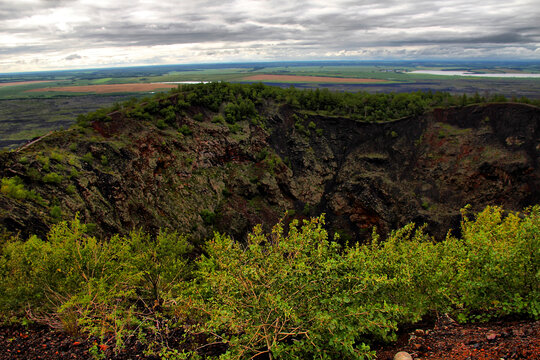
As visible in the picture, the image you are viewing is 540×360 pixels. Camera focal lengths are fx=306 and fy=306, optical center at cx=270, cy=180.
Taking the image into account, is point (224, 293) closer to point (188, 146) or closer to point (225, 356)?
point (225, 356)

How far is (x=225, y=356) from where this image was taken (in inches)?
316

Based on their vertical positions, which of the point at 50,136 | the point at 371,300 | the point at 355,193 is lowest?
the point at 355,193

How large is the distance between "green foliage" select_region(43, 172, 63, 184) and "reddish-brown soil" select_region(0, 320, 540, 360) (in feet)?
88.9

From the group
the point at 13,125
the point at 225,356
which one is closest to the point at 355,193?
the point at 225,356

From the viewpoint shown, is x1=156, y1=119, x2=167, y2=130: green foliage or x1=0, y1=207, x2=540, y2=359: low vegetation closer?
x1=0, y1=207, x2=540, y2=359: low vegetation

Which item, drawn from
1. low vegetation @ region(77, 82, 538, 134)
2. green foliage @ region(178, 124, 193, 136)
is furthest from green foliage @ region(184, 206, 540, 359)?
low vegetation @ region(77, 82, 538, 134)

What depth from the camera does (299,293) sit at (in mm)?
9367

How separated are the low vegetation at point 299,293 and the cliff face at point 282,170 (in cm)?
2230

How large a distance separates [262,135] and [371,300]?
2306 inches

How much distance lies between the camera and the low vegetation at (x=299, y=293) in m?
8.80

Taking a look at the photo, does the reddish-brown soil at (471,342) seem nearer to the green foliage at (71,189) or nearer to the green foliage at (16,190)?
the green foliage at (16,190)

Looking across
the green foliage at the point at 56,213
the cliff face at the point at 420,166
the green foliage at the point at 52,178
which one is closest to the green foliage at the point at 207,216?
the green foliage at the point at 52,178

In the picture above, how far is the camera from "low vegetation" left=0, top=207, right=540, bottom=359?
8.80 m

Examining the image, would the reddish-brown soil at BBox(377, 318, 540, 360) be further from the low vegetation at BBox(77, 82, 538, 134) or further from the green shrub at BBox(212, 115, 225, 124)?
the green shrub at BBox(212, 115, 225, 124)
